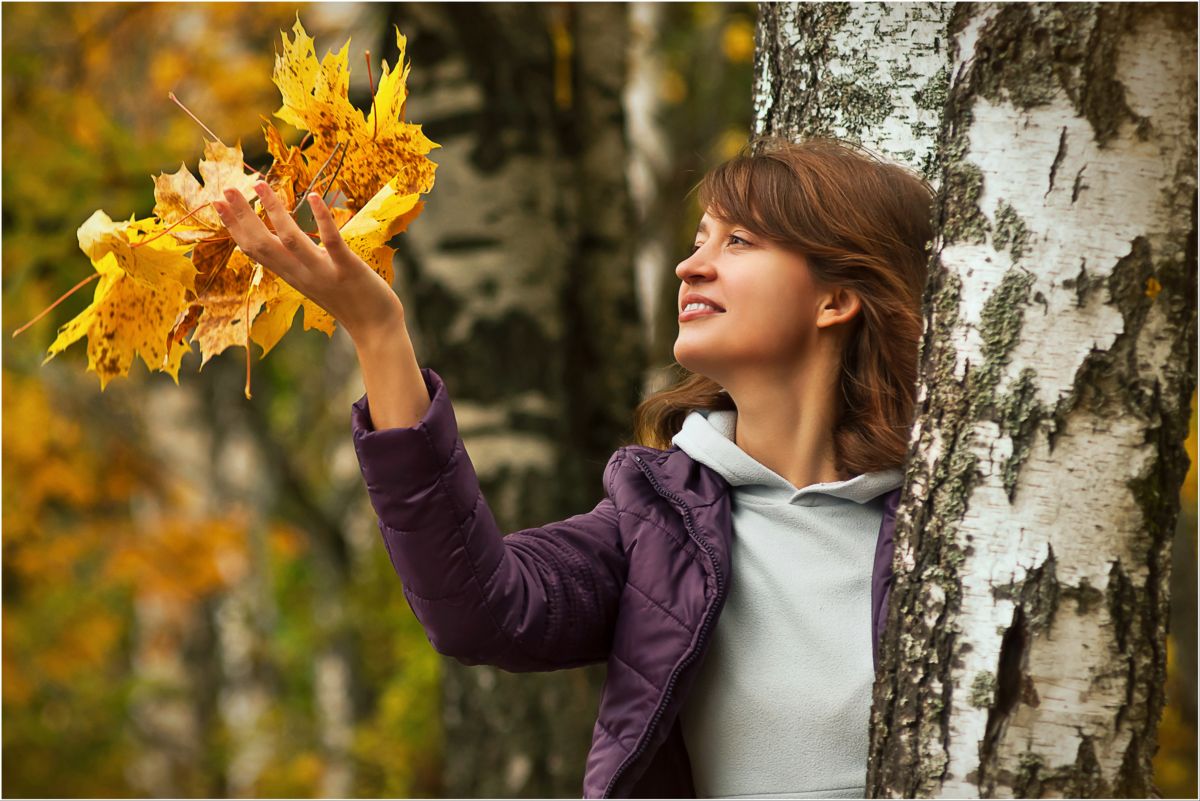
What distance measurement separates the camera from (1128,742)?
1432mm

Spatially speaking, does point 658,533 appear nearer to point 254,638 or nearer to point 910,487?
point 910,487

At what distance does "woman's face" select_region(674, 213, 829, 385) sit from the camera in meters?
1.98

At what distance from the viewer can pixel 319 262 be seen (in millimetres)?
1564

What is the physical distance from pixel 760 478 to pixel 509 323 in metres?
2.43

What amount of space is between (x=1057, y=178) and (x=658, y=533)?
31.5 inches

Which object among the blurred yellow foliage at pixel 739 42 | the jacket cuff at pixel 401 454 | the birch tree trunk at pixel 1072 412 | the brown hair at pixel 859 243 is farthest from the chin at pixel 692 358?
the blurred yellow foliage at pixel 739 42

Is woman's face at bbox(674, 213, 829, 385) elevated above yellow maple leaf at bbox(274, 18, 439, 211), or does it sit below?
below

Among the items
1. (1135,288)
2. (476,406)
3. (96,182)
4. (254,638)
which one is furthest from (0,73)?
(254,638)

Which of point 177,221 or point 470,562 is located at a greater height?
point 177,221

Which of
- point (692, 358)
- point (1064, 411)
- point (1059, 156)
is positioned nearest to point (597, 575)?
point (692, 358)

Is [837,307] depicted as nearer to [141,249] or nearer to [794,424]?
[794,424]

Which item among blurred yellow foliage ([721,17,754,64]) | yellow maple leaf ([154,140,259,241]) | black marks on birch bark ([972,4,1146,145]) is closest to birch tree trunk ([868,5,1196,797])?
black marks on birch bark ([972,4,1146,145])

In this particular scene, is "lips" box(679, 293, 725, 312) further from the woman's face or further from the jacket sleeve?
the jacket sleeve

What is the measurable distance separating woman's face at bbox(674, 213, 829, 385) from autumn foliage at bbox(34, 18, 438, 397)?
0.48 metres
